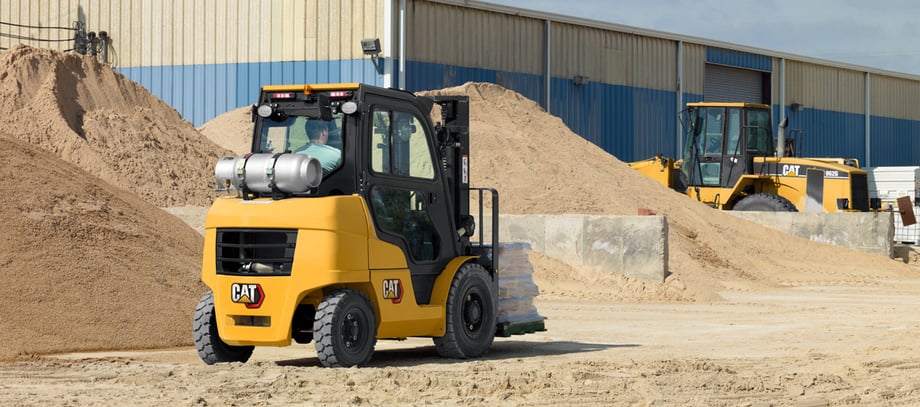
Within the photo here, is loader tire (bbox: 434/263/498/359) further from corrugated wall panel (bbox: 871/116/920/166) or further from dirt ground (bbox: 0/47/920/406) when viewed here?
corrugated wall panel (bbox: 871/116/920/166)

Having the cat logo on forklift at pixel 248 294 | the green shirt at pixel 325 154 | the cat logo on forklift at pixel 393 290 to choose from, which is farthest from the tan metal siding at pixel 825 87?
the cat logo on forklift at pixel 248 294

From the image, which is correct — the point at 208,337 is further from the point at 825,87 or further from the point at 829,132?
the point at 829,132

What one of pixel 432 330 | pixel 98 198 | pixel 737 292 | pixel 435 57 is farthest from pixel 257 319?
pixel 435 57

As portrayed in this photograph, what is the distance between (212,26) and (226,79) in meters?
1.39

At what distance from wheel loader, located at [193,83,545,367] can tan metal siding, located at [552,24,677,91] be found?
24.1 metres

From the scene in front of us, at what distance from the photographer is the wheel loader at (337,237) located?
10289mm

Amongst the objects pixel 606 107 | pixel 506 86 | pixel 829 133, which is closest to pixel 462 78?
pixel 506 86

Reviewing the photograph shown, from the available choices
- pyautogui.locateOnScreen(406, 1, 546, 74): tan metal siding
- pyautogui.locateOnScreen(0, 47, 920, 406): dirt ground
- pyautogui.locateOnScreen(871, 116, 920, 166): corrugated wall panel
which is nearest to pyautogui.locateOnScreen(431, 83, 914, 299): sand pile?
pyautogui.locateOnScreen(0, 47, 920, 406): dirt ground

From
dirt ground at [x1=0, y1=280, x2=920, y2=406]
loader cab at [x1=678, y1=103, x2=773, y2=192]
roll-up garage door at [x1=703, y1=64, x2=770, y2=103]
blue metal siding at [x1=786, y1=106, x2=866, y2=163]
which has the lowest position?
dirt ground at [x1=0, y1=280, x2=920, y2=406]

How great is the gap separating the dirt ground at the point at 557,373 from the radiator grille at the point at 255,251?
812mm

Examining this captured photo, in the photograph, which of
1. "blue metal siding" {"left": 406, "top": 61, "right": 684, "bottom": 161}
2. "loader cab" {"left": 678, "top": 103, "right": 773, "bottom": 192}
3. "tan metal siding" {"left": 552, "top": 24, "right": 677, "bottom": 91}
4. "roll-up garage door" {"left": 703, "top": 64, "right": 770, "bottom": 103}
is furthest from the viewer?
"roll-up garage door" {"left": 703, "top": 64, "right": 770, "bottom": 103}

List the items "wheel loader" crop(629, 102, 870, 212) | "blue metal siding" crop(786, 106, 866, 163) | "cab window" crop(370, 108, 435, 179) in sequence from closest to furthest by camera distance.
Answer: "cab window" crop(370, 108, 435, 179) < "wheel loader" crop(629, 102, 870, 212) < "blue metal siding" crop(786, 106, 866, 163)

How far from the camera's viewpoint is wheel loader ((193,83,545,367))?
1029cm

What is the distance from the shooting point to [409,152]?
36.8 feet
